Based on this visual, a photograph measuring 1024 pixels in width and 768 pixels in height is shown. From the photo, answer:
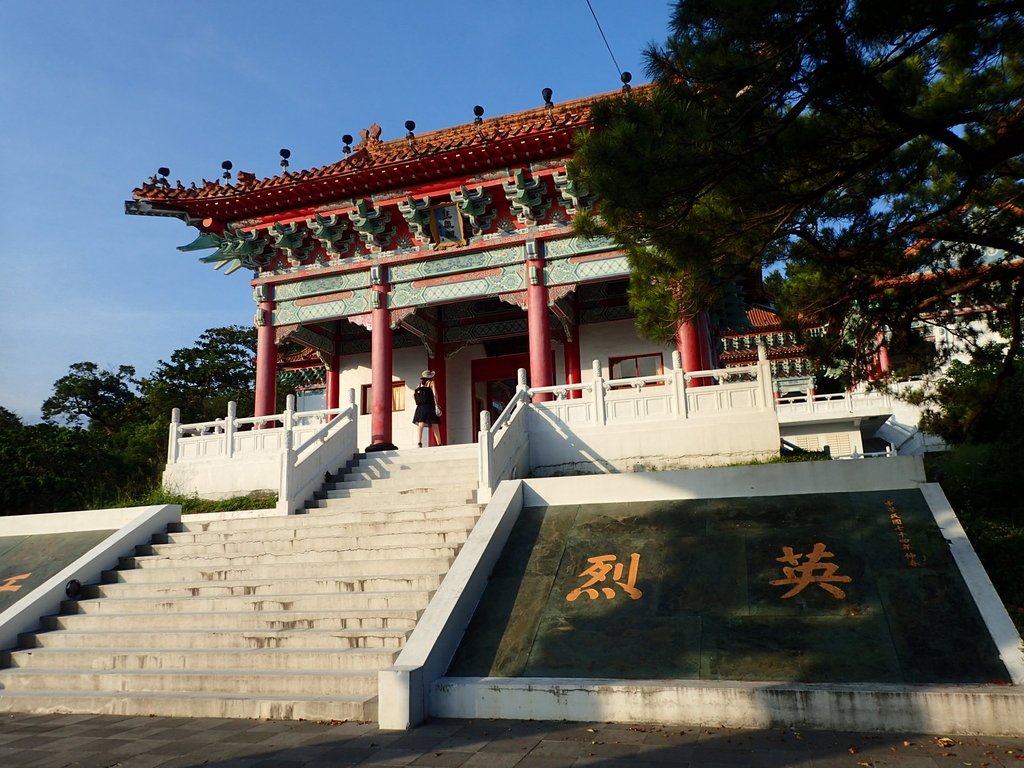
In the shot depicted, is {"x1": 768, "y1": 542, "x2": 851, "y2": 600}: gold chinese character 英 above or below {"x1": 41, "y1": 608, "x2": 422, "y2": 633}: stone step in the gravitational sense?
above

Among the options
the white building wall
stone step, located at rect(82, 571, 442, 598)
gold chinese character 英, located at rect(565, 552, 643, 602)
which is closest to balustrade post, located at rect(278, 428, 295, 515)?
stone step, located at rect(82, 571, 442, 598)

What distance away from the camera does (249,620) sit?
21.3ft

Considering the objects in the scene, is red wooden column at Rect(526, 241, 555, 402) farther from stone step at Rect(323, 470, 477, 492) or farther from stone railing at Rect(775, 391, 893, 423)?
stone railing at Rect(775, 391, 893, 423)

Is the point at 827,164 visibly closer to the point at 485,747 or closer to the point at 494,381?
the point at 485,747

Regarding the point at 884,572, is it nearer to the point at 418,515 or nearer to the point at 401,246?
the point at 418,515

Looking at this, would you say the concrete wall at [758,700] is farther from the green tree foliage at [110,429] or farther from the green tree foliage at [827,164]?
the green tree foliage at [110,429]

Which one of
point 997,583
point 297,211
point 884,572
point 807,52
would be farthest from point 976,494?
point 297,211

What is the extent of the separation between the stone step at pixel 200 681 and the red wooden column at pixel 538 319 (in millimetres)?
6854

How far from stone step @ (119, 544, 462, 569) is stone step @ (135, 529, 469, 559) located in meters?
0.06

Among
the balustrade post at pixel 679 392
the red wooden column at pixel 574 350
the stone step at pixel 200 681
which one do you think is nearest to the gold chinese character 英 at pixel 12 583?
the stone step at pixel 200 681

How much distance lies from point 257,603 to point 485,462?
289 cm

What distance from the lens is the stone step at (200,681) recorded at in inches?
211

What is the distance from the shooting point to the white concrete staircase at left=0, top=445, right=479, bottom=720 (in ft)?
17.9

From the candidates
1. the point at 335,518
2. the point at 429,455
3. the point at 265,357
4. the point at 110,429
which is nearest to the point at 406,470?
the point at 429,455
